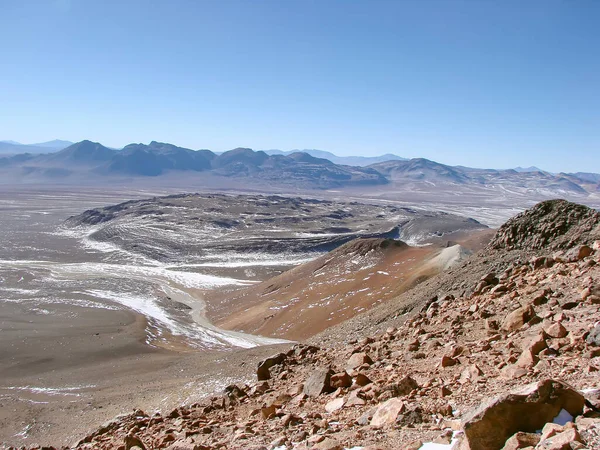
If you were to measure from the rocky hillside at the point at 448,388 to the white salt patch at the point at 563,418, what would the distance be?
0.05ft

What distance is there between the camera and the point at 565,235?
18359 millimetres

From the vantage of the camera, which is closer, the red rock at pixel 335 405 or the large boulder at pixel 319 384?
the red rock at pixel 335 405

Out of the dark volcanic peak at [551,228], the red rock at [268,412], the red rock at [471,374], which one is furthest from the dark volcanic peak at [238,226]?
the red rock at [471,374]

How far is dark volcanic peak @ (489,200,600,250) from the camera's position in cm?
1755

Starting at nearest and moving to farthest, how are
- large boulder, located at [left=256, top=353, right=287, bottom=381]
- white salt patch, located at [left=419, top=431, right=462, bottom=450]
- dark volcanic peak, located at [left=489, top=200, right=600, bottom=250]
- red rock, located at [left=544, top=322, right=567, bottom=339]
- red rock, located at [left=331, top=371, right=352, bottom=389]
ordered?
white salt patch, located at [left=419, top=431, right=462, bottom=450]
red rock, located at [left=544, top=322, right=567, bottom=339]
red rock, located at [left=331, top=371, right=352, bottom=389]
large boulder, located at [left=256, top=353, right=287, bottom=381]
dark volcanic peak, located at [left=489, top=200, right=600, bottom=250]

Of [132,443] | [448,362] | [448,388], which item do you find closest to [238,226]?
[132,443]

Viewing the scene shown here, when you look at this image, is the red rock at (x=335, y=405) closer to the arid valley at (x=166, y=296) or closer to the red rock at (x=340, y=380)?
the red rock at (x=340, y=380)

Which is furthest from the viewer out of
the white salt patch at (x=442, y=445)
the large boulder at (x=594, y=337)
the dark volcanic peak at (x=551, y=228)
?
the dark volcanic peak at (x=551, y=228)

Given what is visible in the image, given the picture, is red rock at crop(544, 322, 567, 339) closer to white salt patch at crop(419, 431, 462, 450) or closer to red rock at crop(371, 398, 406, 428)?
red rock at crop(371, 398, 406, 428)

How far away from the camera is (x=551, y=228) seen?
62.5 feet

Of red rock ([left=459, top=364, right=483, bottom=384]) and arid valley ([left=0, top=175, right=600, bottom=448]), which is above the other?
red rock ([left=459, top=364, right=483, bottom=384])

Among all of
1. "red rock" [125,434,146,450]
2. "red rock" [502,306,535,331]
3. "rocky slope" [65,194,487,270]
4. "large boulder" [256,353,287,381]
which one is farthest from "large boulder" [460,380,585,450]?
"rocky slope" [65,194,487,270]

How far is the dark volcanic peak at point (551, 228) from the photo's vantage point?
17547 millimetres

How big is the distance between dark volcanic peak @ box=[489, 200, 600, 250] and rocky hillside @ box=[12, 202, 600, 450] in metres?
3.55
